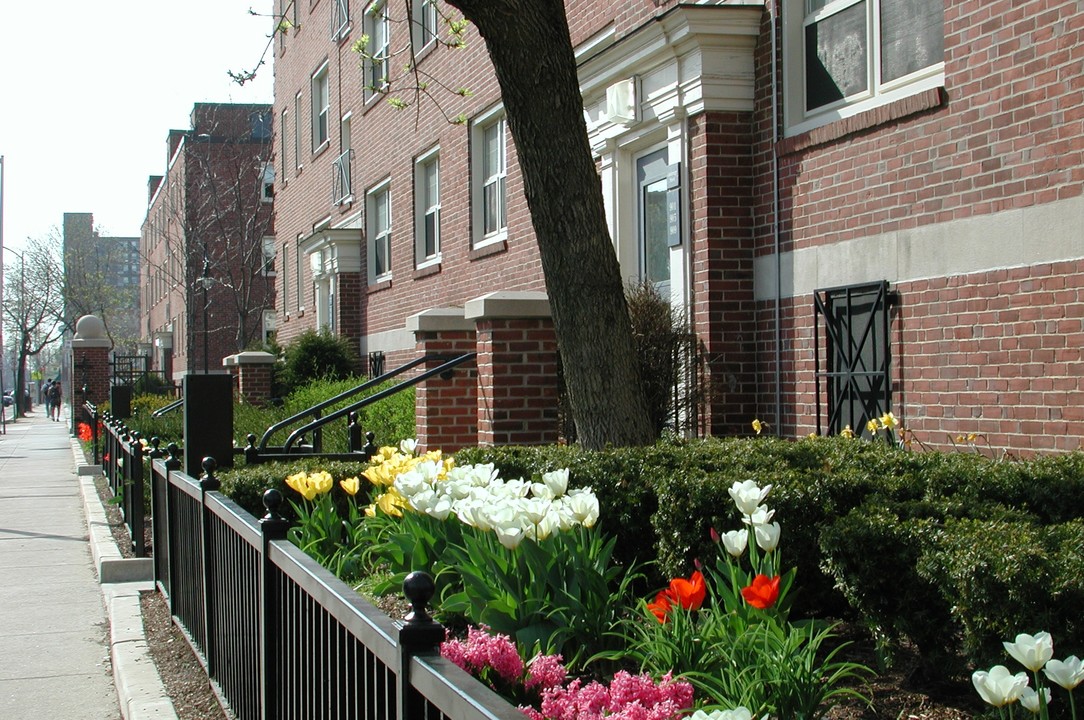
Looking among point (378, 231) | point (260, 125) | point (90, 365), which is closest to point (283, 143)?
point (90, 365)

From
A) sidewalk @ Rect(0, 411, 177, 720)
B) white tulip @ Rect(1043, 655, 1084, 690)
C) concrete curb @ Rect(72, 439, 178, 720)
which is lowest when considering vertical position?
sidewalk @ Rect(0, 411, 177, 720)

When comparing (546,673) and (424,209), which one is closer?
(546,673)

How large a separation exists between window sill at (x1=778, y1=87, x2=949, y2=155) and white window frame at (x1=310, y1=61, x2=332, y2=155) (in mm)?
16818

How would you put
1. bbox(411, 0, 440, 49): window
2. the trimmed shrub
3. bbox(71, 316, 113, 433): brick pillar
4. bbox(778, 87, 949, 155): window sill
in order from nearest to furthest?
bbox(778, 87, 949, 155): window sill, bbox(411, 0, 440, 49): window, the trimmed shrub, bbox(71, 316, 113, 433): brick pillar

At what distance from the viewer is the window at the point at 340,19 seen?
71.6 feet

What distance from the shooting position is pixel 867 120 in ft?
26.6

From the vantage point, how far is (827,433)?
8.52m

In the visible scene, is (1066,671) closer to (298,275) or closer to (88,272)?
(298,275)

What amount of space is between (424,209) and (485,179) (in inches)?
107

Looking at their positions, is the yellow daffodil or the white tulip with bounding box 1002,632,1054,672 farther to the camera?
the yellow daffodil

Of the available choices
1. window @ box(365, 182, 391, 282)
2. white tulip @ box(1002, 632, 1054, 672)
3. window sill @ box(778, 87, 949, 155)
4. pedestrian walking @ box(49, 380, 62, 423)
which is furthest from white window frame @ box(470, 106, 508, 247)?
pedestrian walking @ box(49, 380, 62, 423)

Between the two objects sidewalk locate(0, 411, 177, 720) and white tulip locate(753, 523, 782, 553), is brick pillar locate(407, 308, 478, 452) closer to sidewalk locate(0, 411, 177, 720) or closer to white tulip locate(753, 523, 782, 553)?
sidewalk locate(0, 411, 177, 720)

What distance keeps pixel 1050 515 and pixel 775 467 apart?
108cm

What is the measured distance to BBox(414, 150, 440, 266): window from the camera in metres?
17.8
